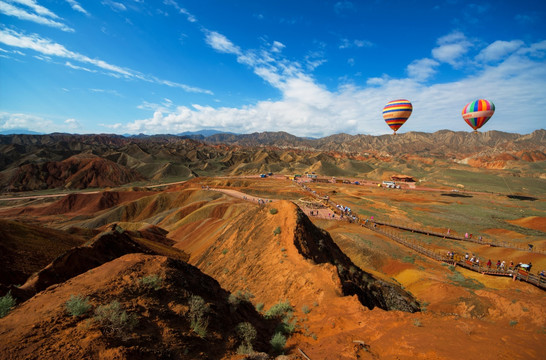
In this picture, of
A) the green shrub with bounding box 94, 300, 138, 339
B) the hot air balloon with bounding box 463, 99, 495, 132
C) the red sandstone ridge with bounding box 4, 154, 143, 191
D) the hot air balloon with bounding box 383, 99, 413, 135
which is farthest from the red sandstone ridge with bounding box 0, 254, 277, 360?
the red sandstone ridge with bounding box 4, 154, 143, 191

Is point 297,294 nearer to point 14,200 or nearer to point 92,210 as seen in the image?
point 92,210

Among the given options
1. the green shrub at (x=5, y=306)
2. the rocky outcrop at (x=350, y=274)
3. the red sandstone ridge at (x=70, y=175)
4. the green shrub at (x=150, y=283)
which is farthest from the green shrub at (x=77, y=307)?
the red sandstone ridge at (x=70, y=175)

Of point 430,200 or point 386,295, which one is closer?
point 386,295

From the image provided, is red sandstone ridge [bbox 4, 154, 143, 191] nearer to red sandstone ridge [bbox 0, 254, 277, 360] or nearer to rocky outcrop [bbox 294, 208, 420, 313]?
rocky outcrop [bbox 294, 208, 420, 313]

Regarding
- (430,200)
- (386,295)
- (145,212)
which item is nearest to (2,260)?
(386,295)

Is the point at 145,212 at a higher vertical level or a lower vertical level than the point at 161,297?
lower

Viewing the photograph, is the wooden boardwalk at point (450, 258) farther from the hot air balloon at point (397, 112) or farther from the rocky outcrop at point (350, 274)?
the hot air balloon at point (397, 112)
